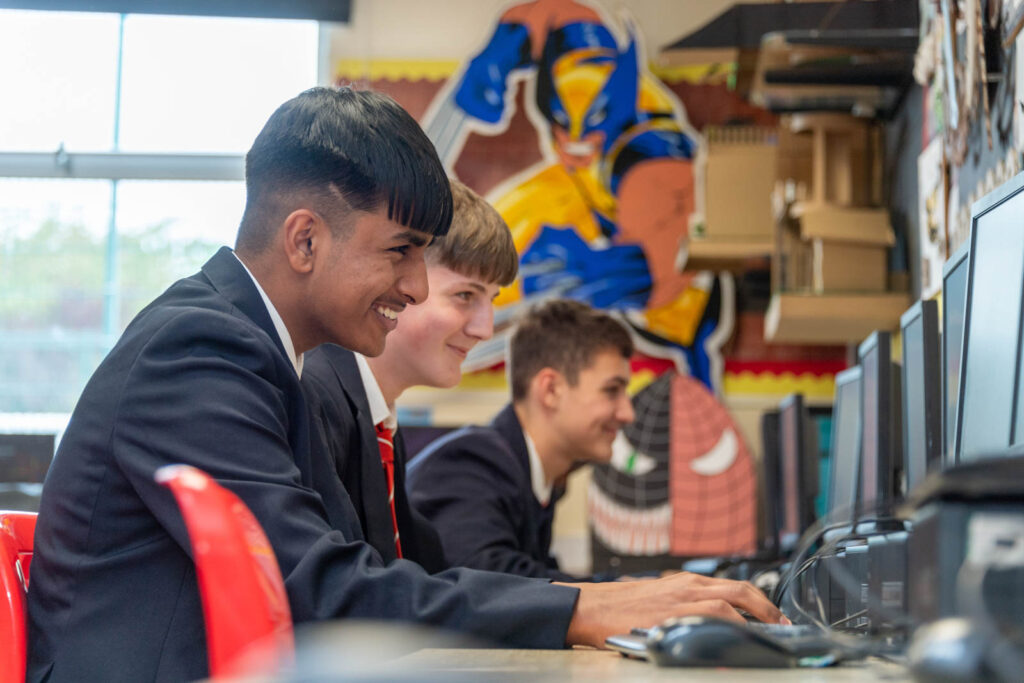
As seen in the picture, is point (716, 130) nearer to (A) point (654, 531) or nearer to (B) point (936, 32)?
(A) point (654, 531)

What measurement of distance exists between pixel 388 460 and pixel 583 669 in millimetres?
912

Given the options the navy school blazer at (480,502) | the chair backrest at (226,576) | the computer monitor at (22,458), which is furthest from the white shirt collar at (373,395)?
the computer monitor at (22,458)

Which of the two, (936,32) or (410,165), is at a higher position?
(936,32)

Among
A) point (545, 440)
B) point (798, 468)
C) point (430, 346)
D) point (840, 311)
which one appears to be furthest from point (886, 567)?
point (840, 311)

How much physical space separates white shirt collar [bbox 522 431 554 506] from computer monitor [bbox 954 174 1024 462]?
1179 mm

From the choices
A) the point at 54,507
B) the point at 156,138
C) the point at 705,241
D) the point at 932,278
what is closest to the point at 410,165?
the point at 54,507

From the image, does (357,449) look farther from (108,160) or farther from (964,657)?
(108,160)

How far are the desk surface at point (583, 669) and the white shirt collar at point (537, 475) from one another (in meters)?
1.37

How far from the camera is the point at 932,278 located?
262 cm

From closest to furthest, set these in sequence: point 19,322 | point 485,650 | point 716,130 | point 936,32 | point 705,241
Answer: point 485,650 → point 936,32 → point 705,241 → point 716,130 → point 19,322

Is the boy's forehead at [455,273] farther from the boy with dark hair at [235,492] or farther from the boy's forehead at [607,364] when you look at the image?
the boy with dark hair at [235,492]

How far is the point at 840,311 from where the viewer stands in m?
3.33

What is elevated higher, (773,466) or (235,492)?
(235,492)

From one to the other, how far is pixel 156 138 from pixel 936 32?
3.11 m
